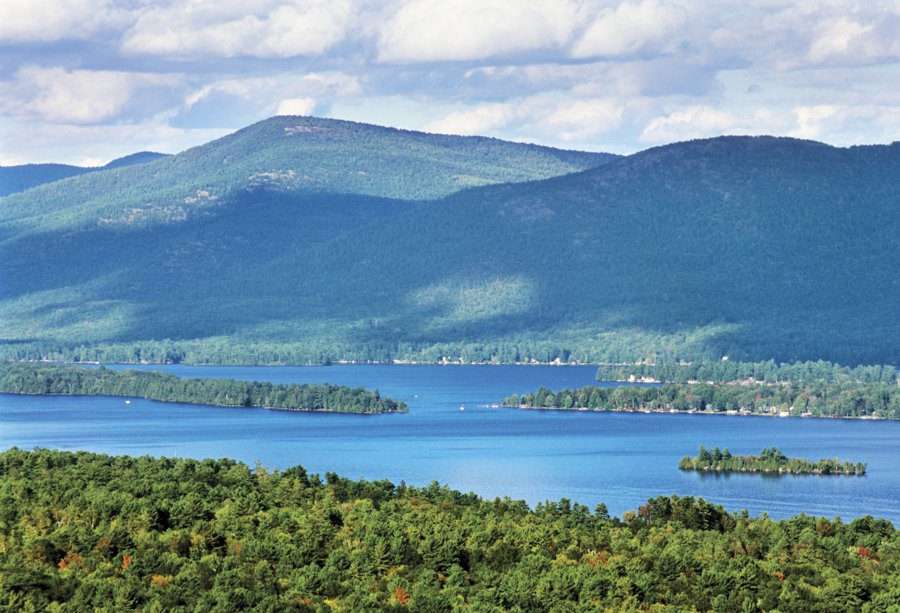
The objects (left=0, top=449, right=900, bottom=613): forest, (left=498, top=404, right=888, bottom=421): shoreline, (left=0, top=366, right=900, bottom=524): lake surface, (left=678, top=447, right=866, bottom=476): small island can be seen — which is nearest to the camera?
(left=0, top=449, right=900, bottom=613): forest

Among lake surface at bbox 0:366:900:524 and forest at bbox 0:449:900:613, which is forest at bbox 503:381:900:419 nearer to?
lake surface at bbox 0:366:900:524

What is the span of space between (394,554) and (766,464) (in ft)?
217

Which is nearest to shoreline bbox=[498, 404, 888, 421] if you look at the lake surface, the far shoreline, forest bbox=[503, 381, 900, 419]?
the far shoreline

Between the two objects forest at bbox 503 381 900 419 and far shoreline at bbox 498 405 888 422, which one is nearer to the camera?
far shoreline at bbox 498 405 888 422

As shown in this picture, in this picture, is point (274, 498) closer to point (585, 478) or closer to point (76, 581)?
point (76, 581)

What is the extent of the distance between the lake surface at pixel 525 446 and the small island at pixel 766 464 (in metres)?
1.43

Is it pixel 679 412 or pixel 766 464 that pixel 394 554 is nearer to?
pixel 766 464

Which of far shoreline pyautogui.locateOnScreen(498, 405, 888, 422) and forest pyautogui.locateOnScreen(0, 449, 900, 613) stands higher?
far shoreline pyautogui.locateOnScreen(498, 405, 888, 422)

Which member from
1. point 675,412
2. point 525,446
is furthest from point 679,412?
point 525,446

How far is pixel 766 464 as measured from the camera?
136 m

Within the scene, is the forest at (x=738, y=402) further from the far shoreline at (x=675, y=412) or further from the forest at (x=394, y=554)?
the forest at (x=394, y=554)

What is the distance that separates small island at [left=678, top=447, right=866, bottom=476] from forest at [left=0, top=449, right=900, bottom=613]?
4146cm

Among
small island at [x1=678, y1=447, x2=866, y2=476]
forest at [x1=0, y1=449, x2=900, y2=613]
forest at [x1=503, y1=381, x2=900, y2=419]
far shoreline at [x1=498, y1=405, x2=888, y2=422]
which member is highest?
forest at [x1=503, y1=381, x2=900, y2=419]

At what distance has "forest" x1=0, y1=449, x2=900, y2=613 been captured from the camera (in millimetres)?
63500
